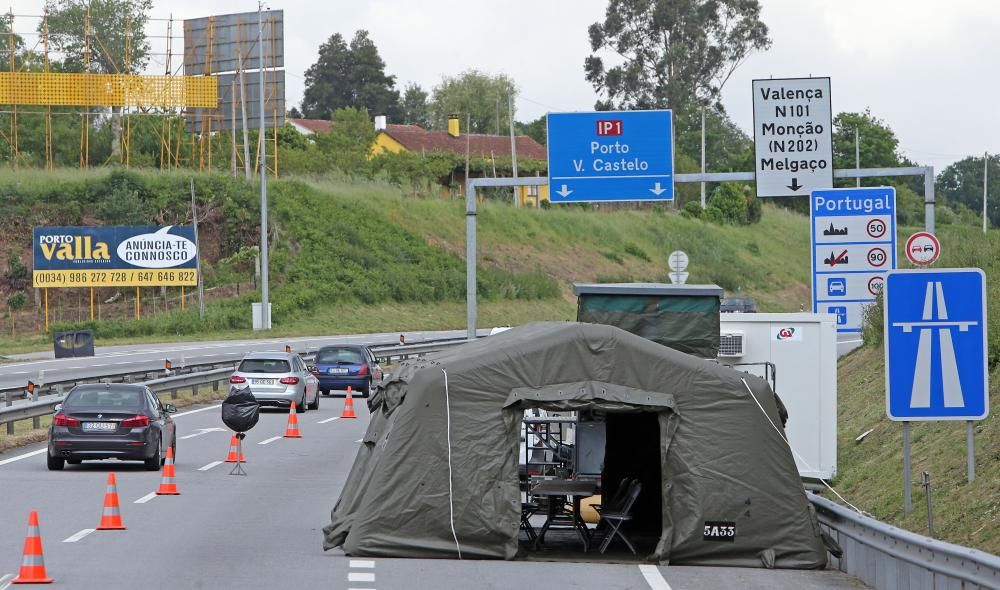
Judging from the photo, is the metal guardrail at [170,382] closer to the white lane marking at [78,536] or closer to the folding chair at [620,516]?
the white lane marking at [78,536]

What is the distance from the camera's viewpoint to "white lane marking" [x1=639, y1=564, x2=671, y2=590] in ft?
44.1

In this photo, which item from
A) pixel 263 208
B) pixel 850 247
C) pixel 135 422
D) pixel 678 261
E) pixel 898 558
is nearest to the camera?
pixel 898 558

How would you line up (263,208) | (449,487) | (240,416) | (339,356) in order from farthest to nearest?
(263,208) → (339,356) → (240,416) → (449,487)

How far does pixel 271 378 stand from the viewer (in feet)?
117

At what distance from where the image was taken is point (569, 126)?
34.2m

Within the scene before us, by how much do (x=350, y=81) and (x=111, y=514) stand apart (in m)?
130

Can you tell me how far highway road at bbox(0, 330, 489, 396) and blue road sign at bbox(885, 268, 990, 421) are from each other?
3126 centimetres

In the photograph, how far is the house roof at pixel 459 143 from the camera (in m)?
116

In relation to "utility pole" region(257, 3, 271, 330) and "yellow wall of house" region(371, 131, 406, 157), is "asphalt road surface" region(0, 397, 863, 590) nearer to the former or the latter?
"utility pole" region(257, 3, 271, 330)

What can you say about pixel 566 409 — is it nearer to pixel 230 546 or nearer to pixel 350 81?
pixel 230 546

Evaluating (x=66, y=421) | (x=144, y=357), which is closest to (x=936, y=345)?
(x=66, y=421)

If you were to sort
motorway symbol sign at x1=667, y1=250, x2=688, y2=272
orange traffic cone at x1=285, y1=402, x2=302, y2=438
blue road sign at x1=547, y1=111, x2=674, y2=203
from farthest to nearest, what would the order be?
1. motorway symbol sign at x1=667, y1=250, x2=688, y2=272
2. blue road sign at x1=547, y1=111, x2=674, y2=203
3. orange traffic cone at x1=285, y1=402, x2=302, y2=438

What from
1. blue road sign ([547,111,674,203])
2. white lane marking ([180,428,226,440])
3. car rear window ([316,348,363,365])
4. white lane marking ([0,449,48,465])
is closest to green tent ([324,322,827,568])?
white lane marking ([0,449,48,465])

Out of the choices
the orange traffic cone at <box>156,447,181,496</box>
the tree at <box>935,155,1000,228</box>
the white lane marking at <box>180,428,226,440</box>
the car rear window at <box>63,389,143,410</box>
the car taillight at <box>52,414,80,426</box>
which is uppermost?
the tree at <box>935,155,1000,228</box>
